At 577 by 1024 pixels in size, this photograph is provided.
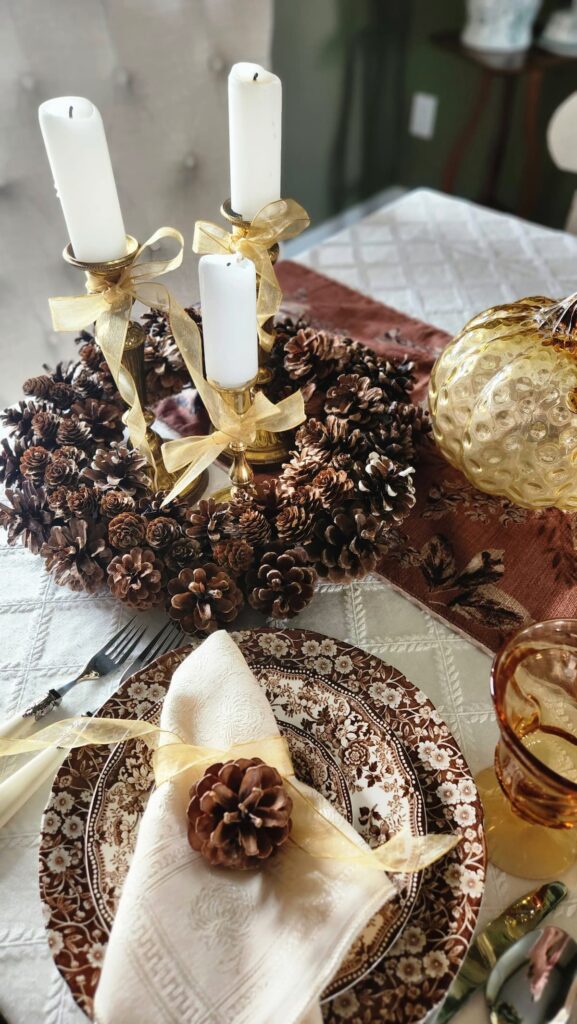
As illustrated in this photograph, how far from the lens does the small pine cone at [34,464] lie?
22.4 inches

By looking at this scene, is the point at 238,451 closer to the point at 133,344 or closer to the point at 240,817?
the point at 133,344

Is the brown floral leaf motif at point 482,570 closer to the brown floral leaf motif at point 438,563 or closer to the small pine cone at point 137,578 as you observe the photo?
the brown floral leaf motif at point 438,563

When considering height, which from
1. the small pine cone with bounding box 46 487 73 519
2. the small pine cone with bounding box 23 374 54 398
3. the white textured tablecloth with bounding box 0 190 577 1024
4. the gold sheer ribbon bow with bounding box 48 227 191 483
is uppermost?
the gold sheer ribbon bow with bounding box 48 227 191 483

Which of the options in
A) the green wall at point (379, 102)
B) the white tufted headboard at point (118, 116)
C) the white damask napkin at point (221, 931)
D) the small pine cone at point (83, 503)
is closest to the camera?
the white damask napkin at point (221, 931)

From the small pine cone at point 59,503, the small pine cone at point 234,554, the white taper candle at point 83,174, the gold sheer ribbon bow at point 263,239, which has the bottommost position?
the small pine cone at point 234,554

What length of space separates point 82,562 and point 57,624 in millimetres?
63

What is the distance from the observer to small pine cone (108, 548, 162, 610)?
0.51 metres

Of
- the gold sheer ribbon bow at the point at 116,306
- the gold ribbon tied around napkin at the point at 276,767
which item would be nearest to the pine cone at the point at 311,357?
the gold sheer ribbon bow at the point at 116,306

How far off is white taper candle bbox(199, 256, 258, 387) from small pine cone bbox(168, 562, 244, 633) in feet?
0.44

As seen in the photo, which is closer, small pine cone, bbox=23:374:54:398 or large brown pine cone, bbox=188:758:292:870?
large brown pine cone, bbox=188:758:292:870

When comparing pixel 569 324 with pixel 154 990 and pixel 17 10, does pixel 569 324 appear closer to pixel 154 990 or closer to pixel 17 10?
pixel 154 990

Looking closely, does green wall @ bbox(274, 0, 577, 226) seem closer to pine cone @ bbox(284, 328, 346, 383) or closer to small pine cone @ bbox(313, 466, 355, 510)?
pine cone @ bbox(284, 328, 346, 383)

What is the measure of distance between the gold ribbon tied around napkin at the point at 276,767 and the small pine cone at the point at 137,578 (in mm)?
104

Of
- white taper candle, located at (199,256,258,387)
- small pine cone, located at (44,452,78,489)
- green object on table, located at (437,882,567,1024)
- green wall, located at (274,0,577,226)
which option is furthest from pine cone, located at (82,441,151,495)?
green wall, located at (274,0,577,226)
